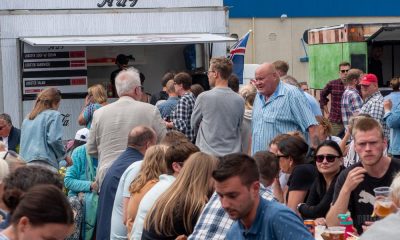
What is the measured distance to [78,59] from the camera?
15.1 meters

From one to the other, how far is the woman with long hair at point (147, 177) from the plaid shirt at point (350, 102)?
684 cm

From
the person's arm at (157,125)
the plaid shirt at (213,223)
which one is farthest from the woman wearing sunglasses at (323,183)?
the person's arm at (157,125)

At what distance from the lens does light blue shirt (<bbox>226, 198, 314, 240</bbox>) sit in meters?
4.79

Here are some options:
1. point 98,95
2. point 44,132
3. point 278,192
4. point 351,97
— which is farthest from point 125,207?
point 351,97

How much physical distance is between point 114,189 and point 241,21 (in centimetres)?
1973

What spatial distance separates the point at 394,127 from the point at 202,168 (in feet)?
17.8

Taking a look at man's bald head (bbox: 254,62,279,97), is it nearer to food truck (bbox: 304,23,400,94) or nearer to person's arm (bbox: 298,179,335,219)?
person's arm (bbox: 298,179,335,219)

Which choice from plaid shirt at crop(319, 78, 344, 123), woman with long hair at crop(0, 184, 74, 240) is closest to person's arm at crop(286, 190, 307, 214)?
woman with long hair at crop(0, 184, 74, 240)

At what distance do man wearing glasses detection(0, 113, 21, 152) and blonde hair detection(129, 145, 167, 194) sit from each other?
5254mm

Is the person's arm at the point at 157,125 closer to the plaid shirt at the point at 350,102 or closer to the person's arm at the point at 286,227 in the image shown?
the person's arm at the point at 286,227

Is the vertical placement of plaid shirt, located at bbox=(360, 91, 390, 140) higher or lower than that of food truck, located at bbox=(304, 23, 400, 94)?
lower

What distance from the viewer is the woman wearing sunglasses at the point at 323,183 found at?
7.21m

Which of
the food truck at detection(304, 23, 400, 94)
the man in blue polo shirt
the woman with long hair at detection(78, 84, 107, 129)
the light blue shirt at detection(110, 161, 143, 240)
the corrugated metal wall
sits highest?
the corrugated metal wall

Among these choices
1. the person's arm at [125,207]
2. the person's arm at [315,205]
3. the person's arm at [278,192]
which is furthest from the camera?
the person's arm at [278,192]
